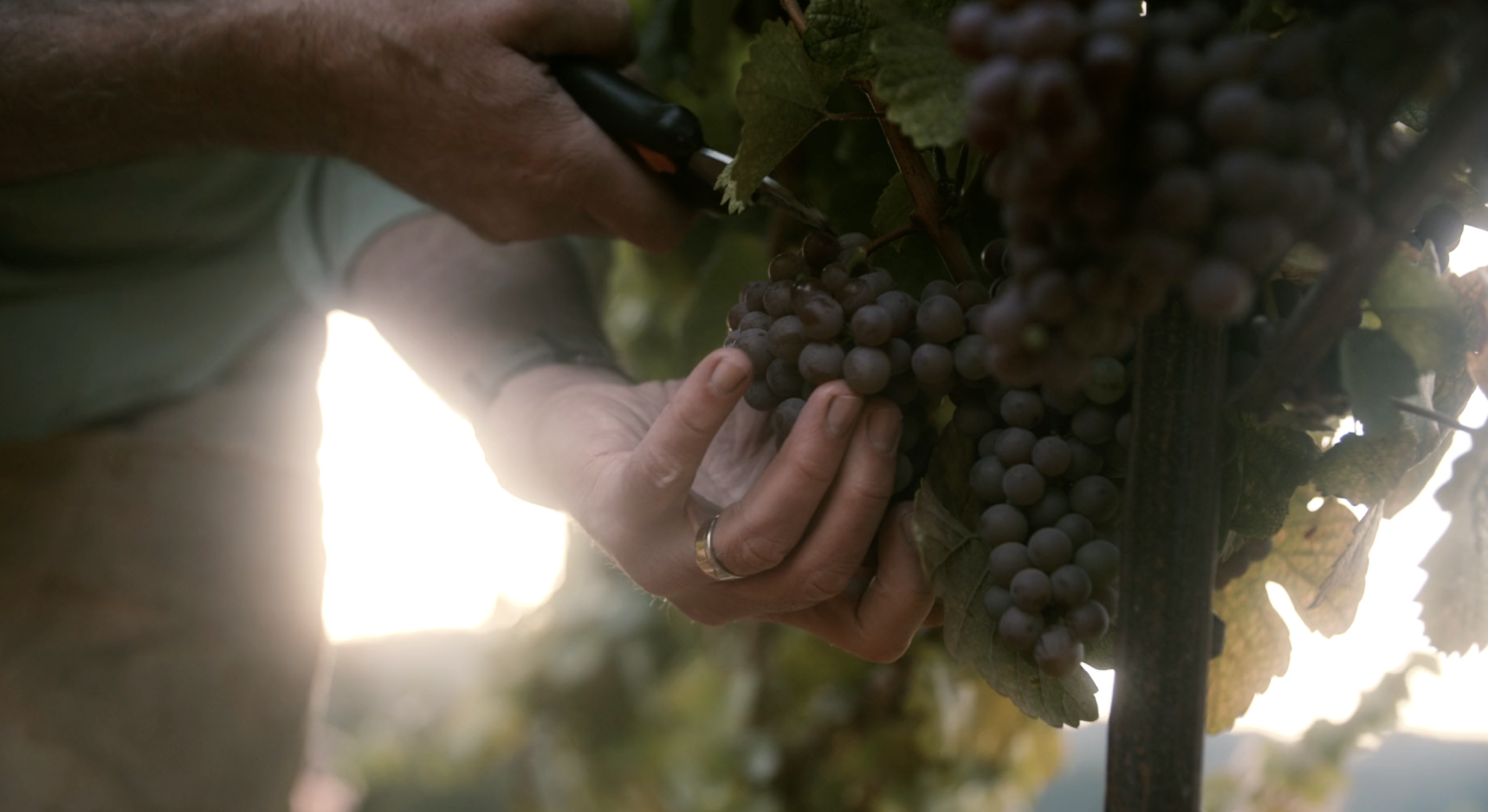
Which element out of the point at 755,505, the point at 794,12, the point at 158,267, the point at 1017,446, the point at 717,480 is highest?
the point at 794,12

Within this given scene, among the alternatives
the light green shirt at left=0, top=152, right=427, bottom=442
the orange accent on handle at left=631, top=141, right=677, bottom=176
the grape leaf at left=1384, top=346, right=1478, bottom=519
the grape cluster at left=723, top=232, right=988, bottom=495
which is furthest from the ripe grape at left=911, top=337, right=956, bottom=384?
the light green shirt at left=0, top=152, right=427, bottom=442

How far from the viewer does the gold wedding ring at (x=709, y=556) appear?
2.01 feet

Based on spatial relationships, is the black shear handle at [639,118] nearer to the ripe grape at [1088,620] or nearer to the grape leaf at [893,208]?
the grape leaf at [893,208]

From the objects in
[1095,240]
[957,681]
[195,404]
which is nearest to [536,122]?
[1095,240]

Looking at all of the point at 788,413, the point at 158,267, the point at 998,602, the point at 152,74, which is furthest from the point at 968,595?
the point at 158,267

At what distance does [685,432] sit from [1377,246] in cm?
34

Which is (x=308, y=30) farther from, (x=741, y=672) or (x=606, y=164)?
(x=741, y=672)

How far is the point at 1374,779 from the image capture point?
1.90 metres

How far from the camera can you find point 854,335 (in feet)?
1.65

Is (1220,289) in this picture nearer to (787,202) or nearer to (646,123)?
(787,202)

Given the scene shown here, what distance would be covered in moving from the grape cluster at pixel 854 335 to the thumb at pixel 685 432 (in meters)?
0.02

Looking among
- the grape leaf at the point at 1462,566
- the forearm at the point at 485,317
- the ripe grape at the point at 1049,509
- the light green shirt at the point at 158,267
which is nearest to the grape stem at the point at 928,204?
the ripe grape at the point at 1049,509

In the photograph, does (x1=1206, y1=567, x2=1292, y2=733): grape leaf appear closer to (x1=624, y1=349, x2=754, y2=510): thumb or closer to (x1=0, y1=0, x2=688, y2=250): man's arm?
(x1=624, y1=349, x2=754, y2=510): thumb

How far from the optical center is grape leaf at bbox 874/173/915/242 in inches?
22.5
